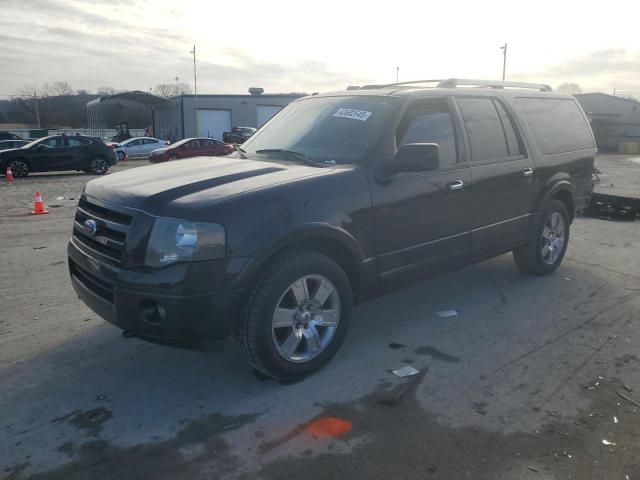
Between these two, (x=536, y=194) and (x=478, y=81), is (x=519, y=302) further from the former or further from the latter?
(x=478, y=81)

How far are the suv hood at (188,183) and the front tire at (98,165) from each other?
61.1ft

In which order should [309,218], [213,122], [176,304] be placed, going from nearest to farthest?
1. [176,304]
2. [309,218]
3. [213,122]

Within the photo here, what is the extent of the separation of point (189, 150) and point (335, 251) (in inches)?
953

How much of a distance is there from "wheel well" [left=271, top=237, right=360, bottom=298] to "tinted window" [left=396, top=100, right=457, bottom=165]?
1015mm

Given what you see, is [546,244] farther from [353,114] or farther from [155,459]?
[155,459]

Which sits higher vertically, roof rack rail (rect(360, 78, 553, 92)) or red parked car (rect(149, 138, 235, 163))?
roof rack rail (rect(360, 78, 553, 92))

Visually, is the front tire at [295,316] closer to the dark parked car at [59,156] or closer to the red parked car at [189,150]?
the dark parked car at [59,156]

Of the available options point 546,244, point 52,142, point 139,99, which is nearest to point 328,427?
point 546,244

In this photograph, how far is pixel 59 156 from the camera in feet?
66.9

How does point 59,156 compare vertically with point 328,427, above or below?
above

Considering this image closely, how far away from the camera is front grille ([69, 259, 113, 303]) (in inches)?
133

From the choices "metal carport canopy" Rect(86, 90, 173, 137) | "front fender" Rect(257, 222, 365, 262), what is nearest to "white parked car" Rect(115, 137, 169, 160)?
"metal carport canopy" Rect(86, 90, 173, 137)

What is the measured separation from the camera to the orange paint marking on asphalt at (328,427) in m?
3.03

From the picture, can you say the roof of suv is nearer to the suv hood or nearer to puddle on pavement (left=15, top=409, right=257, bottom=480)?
the suv hood
